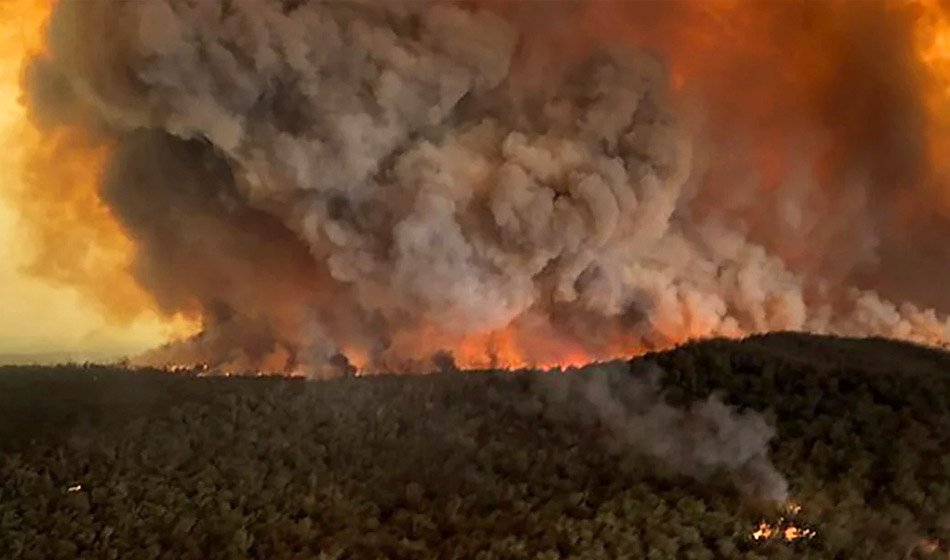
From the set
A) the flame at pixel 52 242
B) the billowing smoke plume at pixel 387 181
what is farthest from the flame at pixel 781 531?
the flame at pixel 52 242

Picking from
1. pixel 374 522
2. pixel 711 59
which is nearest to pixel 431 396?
A: pixel 374 522

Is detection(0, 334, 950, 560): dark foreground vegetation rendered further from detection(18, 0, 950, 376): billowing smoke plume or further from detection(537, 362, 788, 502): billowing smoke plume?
detection(18, 0, 950, 376): billowing smoke plume

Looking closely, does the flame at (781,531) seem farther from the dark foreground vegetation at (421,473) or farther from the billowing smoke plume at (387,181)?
the billowing smoke plume at (387,181)

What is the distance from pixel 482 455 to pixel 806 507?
49.2 inches

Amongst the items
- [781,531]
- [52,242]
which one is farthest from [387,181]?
[781,531]

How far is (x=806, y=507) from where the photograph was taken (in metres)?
3.91

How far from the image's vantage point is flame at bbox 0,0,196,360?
518 cm

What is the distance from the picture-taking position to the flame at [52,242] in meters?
5.18

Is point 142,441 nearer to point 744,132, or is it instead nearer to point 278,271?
point 278,271

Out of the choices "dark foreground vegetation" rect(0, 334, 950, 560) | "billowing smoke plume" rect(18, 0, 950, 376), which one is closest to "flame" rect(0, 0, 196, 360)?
"billowing smoke plume" rect(18, 0, 950, 376)

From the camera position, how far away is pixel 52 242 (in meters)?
5.53

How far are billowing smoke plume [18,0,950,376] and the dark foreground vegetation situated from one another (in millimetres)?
1672

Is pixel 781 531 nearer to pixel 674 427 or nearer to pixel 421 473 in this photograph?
pixel 674 427

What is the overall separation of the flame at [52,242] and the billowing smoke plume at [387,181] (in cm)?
15
